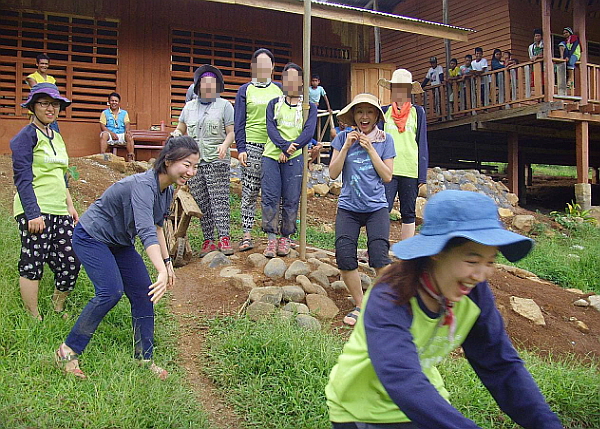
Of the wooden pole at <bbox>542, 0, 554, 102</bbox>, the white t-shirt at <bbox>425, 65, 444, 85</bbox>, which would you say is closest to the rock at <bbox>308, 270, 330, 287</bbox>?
the wooden pole at <bbox>542, 0, 554, 102</bbox>

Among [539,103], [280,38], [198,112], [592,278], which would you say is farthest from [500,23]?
[198,112]

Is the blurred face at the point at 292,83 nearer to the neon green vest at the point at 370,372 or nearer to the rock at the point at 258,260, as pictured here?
the rock at the point at 258,260

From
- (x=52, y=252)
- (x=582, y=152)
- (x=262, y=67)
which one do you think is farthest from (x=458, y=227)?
(x=582, y=152)

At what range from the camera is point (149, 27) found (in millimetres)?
12133

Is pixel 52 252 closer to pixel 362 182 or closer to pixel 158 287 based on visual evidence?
pixel 158 287

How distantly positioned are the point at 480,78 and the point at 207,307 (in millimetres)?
9880

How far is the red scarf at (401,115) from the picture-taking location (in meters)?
5.58

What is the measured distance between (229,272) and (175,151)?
6.92 ft

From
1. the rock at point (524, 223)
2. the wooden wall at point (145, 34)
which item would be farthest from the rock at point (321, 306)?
the wooden wall at point (145, 34)

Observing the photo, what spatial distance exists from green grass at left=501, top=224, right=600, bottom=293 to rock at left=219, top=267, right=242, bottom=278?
11.1 ft

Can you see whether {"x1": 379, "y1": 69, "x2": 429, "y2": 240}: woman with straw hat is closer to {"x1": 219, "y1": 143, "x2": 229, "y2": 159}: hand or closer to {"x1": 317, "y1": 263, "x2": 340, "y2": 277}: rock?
{"x1": 317, "y1": 263, "x2": 340, "y2": 277}: rock

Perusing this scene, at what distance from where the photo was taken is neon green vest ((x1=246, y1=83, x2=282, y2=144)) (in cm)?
581

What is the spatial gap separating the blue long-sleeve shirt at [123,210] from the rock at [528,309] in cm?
330

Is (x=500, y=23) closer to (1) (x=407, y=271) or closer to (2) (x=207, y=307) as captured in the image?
(2) (x=207, y=307)
